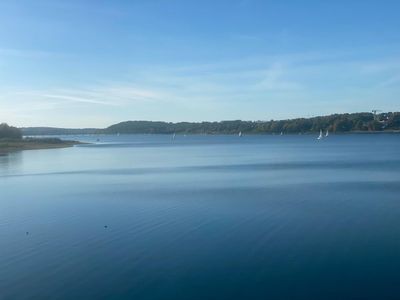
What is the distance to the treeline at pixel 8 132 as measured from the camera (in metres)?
84.4

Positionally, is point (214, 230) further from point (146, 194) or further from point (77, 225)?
point (146, 194)

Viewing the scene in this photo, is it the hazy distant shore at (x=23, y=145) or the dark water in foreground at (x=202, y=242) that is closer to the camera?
the dark water in foreground at (x=202, y=242)

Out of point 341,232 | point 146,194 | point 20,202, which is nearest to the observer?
point 341,232

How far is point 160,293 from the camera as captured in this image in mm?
9906

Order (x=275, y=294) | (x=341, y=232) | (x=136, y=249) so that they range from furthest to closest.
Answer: (x=341, y=232)
(x=136, y=249)
(x=275, y=294)

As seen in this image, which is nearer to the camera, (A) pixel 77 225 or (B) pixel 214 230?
(B) pixel 214 230

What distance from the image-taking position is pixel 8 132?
8556cm

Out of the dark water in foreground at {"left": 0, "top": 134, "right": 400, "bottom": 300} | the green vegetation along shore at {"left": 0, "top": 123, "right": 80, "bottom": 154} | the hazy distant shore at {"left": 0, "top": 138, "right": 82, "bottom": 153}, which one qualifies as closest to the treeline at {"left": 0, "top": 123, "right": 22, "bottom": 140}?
the green vegetation along shore at {"left": 0, "top": 123, "right": 80, "bottom": 154}

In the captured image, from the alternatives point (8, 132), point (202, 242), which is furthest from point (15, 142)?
point (202, 242)

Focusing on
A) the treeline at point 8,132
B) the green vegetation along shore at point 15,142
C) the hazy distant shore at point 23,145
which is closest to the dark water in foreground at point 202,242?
the hazy distant shore at point 23,145

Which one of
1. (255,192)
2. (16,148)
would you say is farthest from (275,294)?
(16,148)

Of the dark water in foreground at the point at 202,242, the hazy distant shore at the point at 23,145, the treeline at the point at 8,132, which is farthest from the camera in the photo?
the treeline at the point at 8,132

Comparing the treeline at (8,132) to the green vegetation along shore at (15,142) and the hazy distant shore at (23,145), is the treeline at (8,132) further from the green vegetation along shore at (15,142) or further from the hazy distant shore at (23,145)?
the hazy distant shore at (23,145)

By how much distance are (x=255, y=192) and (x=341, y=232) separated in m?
9.45
